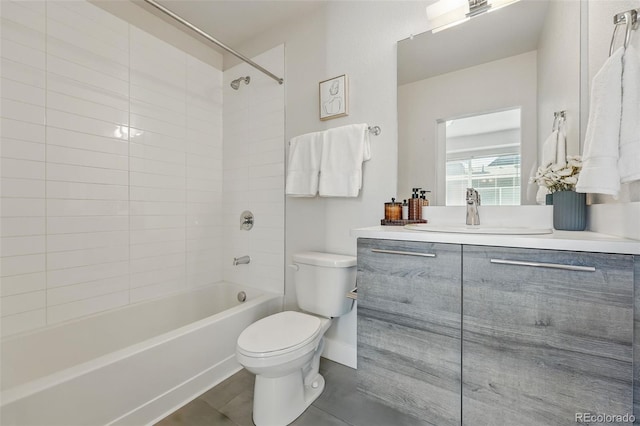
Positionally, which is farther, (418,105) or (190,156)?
(190,156)

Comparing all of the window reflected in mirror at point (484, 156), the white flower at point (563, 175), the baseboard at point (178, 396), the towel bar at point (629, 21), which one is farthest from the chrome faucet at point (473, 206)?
the baseboard at point (178, 396)

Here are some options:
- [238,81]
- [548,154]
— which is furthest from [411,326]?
[238,81]

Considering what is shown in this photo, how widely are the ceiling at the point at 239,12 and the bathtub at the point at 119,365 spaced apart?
81.6 inches

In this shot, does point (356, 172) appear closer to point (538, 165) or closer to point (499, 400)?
point (538, 165)

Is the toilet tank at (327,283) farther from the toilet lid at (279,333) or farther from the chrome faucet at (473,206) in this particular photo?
the chrome faucet at (473,206)

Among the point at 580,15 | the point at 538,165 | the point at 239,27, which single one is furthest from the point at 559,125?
the point at 239,27

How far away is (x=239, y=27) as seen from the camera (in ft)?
6.97

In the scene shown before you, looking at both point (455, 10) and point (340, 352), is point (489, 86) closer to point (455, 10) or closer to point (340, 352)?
point (455, 10)

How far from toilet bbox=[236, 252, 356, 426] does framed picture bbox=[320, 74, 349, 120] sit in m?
0.94

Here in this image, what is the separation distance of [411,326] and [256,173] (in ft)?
5.42

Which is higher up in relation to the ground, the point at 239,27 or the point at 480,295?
the point at 239,27

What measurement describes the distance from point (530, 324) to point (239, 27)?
8.37 ft

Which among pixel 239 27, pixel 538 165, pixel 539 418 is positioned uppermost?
pixel 239 27
